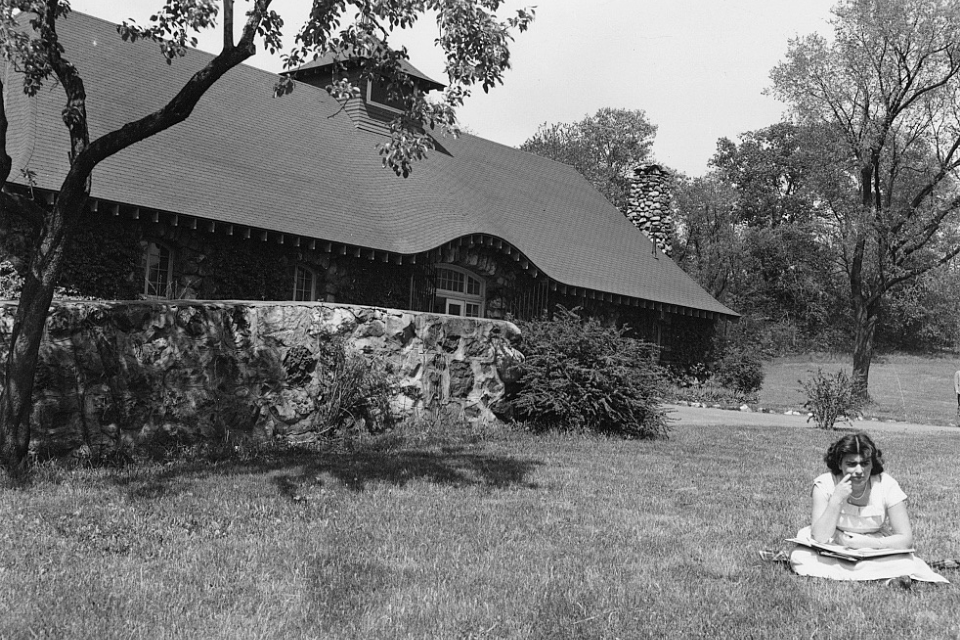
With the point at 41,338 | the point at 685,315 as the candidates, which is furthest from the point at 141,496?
the point at 685,315

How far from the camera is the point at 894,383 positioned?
42.0 m

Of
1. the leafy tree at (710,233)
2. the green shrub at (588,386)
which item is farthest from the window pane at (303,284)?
the leafy tree at (710,233)

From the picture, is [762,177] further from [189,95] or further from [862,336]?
[189,95]

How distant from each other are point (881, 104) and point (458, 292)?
1698cm

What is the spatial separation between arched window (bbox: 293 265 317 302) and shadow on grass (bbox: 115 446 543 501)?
8541 mm

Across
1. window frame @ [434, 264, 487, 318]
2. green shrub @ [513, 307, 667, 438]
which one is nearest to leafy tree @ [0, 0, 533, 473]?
green shrub @ [513, 307, 667, 438]

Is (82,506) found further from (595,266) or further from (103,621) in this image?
(595,266)

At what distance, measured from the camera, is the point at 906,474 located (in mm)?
10508

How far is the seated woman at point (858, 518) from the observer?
5.26 meters

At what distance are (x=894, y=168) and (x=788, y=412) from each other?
11489mm

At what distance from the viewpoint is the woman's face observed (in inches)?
208

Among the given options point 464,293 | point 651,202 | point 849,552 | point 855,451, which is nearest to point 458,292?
point 464,293

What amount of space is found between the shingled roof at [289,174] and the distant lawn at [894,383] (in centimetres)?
726

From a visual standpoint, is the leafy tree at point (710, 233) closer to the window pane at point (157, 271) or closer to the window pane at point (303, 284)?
the window pane at point (303, 284)
